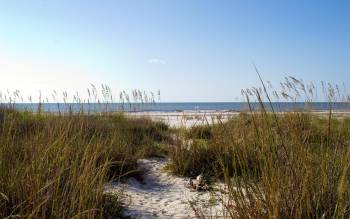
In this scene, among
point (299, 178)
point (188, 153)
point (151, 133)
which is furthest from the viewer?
point (151, 133)

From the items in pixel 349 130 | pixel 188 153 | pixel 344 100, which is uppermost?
pixel 344 100

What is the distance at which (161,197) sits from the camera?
4.08 m

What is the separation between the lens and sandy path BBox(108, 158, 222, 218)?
3336mm

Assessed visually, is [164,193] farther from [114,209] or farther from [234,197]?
[234,197]

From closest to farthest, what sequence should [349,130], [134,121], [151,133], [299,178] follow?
[299,178], [349,130], [151,133], [134,121]

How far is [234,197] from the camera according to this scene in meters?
2.30

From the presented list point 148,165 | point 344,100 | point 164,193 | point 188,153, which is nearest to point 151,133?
point 148,165

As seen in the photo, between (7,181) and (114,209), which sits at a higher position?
(7,181)

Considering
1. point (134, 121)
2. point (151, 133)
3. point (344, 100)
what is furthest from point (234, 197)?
point (134, 121)

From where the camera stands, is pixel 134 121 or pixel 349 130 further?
pixel 134 121

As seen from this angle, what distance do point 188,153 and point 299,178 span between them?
9.54ft

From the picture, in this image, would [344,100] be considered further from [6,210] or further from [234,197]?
[6,210]

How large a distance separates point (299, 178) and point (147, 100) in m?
4.69

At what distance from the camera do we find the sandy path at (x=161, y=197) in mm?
3336
